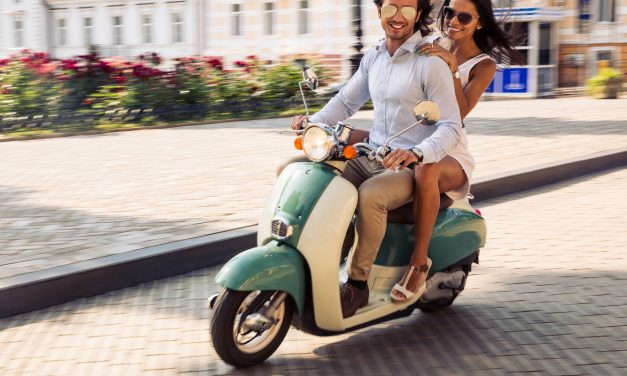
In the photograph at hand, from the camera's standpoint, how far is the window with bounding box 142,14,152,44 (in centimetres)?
4144

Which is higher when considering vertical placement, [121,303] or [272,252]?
[272,252]

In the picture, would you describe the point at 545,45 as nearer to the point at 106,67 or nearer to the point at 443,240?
the point at 106,67

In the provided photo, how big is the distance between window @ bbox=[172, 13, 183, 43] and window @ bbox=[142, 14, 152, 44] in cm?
181

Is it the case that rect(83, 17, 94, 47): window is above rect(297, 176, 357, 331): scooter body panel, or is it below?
above

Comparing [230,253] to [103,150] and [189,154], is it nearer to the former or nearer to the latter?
[189,154]

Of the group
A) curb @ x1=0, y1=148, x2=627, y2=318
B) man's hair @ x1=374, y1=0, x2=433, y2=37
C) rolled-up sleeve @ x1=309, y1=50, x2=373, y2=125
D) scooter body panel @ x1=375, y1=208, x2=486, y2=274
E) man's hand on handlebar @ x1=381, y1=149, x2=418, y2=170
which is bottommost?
curb @ x1=0, y1=148, x2=627, y2=318

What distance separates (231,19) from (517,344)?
3407 cm

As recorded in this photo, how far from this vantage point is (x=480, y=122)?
15.0 m

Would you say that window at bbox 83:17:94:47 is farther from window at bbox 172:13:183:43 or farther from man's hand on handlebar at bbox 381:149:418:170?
man's hand on handlebar at bbox 381:149:418:170

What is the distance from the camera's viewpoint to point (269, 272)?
388 centimetres

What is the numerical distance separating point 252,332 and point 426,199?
97cm

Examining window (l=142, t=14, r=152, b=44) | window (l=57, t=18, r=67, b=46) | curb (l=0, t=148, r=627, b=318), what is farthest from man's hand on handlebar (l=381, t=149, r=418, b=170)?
window (l=57, t=18, r=67, b=46)

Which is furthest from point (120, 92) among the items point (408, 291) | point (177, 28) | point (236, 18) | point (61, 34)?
point (61, 34)

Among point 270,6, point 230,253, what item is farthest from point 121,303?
point 270,6
